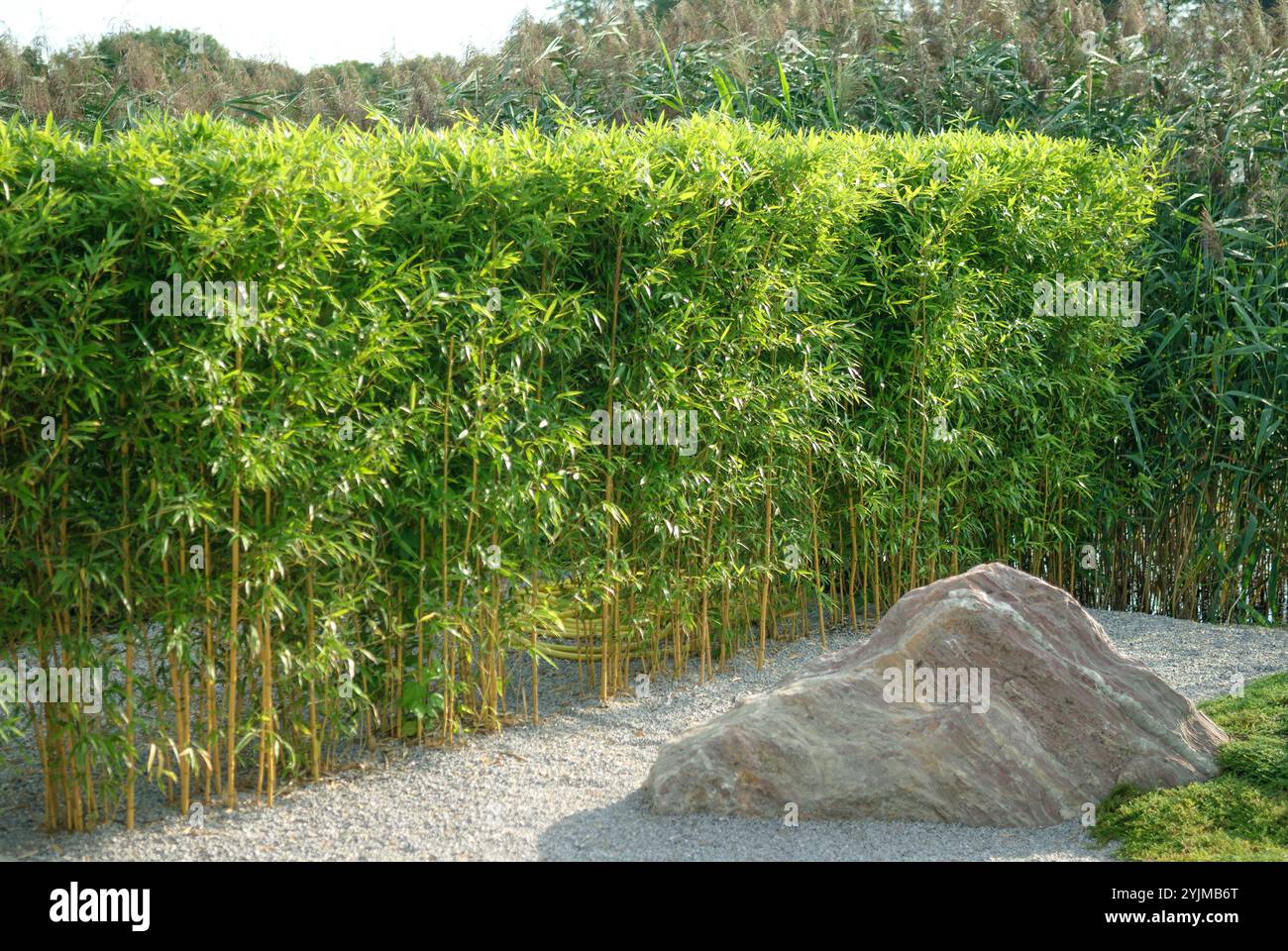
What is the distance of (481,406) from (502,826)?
1.36 m

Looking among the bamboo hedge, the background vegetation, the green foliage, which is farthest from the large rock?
the background vegetation

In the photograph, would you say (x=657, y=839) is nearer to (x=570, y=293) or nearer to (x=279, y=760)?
(x=279, y=760)

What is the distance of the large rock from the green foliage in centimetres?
7

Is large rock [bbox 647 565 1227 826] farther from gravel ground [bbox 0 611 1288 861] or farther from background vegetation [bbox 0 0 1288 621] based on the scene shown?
background vegetation [bbox 0 0 1288 621]

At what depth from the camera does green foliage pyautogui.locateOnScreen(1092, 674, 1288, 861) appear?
11.1ft

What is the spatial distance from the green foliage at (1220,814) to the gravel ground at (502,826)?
13cm

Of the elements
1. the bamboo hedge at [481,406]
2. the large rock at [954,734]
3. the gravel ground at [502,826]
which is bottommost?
the gravel ground at [502,826]

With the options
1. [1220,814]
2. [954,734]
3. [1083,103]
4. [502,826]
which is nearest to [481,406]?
[502,826]

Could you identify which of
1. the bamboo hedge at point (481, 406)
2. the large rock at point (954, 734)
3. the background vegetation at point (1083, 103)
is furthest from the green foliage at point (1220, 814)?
the background vegetation at point (1083, 103)

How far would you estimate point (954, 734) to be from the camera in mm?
3631

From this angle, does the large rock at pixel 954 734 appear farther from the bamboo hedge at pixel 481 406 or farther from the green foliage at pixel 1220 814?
the bamboo hedge at pixel 481 406

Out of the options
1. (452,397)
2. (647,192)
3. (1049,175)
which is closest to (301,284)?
(452,397)

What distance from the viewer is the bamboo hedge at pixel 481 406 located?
10.9ft
